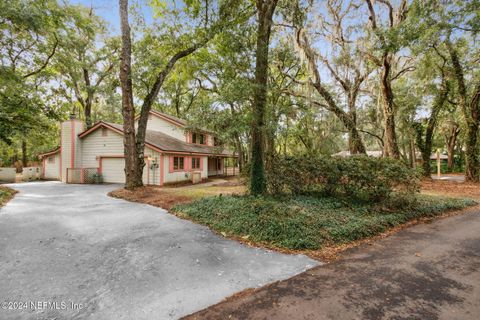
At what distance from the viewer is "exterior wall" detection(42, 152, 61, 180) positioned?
61.8 ft

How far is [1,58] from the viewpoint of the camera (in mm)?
12500

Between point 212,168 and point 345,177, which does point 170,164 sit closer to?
point 212,168

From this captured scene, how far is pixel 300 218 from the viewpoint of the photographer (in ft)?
18.4

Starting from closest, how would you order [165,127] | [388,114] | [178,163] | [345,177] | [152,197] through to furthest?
[345,177]
[152,197]
[388,114]
[178,163]
[165,127]

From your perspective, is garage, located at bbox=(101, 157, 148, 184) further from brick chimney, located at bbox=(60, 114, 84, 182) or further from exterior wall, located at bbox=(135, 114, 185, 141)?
exterior wall, located at bbox=(135, 114, 185, 141)

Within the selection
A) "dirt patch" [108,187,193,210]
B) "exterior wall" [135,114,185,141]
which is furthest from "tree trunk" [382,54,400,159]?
"exterior wall" [135,114,185,141]

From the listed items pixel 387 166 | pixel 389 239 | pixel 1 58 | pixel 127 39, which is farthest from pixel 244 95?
pixel 1 58

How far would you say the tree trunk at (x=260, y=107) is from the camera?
25.0ft

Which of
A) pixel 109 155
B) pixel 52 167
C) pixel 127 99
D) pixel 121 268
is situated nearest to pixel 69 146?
pixel 109 155

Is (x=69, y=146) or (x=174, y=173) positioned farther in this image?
(x=69, y=146)

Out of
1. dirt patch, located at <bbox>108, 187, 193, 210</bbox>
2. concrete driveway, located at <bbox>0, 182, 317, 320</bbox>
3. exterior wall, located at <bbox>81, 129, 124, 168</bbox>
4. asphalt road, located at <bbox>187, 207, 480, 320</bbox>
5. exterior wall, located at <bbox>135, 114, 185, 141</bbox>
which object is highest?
exterior wall, located at <bbox>135, 114, 185, 141</bbox>

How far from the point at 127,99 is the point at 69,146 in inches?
382

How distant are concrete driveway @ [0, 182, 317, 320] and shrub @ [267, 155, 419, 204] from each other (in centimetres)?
373

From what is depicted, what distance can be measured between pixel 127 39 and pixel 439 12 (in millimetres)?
13453
